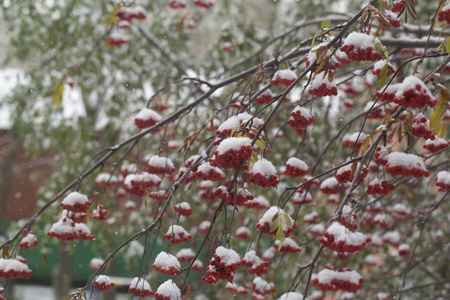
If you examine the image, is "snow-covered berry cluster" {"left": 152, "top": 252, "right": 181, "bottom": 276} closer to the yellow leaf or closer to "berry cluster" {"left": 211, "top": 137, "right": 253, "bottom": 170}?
"berry cluster" {"left": 211, "top": 137, "right": 253, "bottom": 170}

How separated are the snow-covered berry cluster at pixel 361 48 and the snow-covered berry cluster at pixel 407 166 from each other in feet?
1.13

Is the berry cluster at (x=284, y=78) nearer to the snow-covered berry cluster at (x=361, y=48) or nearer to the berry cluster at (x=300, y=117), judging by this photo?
the berry cluster at (x=300, y=117)

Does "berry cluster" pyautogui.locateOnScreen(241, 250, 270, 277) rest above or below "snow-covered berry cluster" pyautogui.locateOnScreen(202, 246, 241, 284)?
above

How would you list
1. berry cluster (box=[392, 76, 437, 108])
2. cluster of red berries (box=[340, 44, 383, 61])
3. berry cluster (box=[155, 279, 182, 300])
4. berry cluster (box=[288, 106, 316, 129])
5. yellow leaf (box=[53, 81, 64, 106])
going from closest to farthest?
berry cluster (box=[392, 76, 437, 108]), cluster of red berries (box=[340, 44, 383, 61]), berry cluster (box=[155, 279, 182, 300]), berry cluster (box=[288, 106, 316, 129]), yellow leaf (box=[53, 81, 64, 106])

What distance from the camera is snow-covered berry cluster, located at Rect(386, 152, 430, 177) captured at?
1648 mm

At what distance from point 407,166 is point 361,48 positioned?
0.41 meters

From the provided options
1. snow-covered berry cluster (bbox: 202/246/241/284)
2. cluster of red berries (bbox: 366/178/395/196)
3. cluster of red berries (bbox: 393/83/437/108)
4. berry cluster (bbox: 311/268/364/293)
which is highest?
cluster of red berries (bbox: 366/178/395/196)

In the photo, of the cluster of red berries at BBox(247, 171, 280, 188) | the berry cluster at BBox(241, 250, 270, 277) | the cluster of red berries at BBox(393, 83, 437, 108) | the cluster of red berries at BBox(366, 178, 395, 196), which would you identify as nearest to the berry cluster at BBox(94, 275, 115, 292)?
the berry cluster at BBox(241, 250, 270, 277)

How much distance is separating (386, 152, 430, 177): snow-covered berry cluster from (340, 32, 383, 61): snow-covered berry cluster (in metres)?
0.34

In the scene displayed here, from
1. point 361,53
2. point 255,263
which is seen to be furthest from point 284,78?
point 255,263

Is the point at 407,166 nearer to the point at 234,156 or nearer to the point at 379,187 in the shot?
the point at 379,187

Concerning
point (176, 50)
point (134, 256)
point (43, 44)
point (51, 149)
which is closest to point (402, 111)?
point (134, 256)

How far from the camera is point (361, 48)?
5.23 feet

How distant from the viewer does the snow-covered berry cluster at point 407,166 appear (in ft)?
5.41
